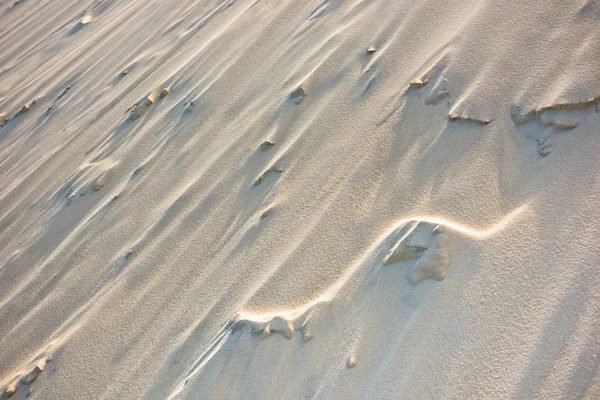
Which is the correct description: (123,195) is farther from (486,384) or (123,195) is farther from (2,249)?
(486,384)

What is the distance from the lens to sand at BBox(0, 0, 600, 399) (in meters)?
1.23

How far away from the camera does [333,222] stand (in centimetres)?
163

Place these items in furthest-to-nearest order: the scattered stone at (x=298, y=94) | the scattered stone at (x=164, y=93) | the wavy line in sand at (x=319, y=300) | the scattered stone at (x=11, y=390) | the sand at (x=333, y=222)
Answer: the scattered stone at (x=164, y=93)
the scattered stone at (x=298, y=94)
the scattered stone at (x=11, y=390)
the wavy line in sand at (x=319, y=300)
the sand at (x=333, y=222)

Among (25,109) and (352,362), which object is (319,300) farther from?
(25,109)

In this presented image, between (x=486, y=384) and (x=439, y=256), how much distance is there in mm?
331

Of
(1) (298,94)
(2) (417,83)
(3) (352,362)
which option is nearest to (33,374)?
(3) (352,362)

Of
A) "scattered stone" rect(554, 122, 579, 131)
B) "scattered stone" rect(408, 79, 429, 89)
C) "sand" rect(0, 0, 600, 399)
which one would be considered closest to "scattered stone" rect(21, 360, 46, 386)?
"sand" rect(0, 0, 600, 399)

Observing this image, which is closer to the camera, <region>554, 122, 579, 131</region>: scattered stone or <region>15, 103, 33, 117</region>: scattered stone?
<region>554, 122, 579, 131</region>: scattered stone

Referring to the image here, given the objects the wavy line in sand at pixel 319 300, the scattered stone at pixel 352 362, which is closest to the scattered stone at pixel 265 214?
the wavy line in sand at pixel 319 300

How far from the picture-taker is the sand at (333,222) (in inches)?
48.5

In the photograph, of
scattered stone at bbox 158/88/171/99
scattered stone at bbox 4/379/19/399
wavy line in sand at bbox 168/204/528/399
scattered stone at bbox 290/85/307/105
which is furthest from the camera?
scattered stone at bbox 158/88/171/99

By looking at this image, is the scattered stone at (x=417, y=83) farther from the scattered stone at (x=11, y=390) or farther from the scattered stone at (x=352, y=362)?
the scattered stone at (x=11, y=390)

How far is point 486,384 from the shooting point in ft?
3.69

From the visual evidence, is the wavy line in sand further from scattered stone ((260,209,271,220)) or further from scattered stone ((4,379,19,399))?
scattered stone ((4,379,19,399))
